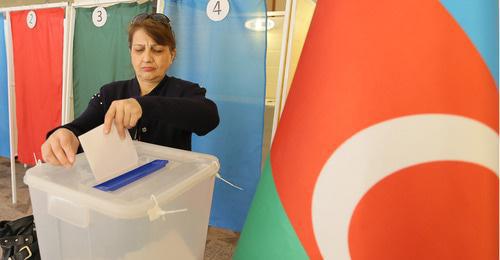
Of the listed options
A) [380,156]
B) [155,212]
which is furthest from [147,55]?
[380,156]

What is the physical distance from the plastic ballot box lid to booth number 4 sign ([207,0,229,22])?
1.11 m

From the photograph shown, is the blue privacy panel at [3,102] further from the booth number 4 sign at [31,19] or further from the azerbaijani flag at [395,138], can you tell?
the azerbaijani flag at [395,138]

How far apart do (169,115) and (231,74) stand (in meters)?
0.99

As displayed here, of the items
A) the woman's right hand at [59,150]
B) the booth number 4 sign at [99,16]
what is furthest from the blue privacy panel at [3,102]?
the woman's right hand at [59,150]

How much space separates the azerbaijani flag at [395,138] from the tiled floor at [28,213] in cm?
121

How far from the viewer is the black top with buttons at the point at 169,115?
76cm

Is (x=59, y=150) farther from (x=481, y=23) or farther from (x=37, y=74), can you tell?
(x=37, y=74)

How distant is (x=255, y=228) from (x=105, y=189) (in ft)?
0.90

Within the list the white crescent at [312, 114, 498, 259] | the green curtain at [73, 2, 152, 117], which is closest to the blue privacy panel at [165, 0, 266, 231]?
the green curtain at [73, 2, 152, 117]

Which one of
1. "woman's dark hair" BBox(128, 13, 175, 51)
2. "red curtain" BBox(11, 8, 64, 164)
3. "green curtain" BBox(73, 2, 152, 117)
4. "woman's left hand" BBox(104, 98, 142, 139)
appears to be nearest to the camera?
"woman's left hand" BBox(104, 98, 142, 139)

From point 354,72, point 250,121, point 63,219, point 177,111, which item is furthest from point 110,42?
point 354,72

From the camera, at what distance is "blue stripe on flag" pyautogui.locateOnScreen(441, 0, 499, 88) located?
0.47 m

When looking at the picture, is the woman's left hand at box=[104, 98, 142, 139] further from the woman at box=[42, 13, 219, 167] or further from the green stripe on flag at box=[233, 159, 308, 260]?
the green stripe on flag at box=[233, 159, 308, 260]

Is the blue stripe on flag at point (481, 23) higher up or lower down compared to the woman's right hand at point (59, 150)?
higher up
